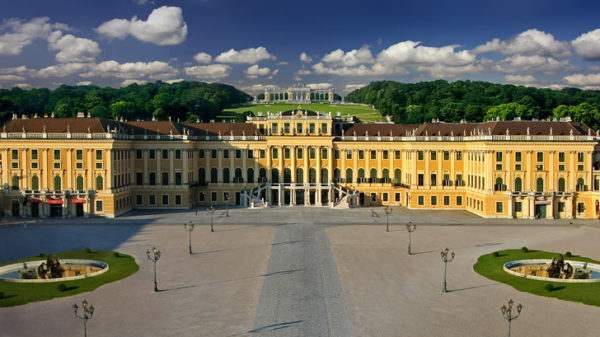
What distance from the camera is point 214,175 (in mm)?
78188

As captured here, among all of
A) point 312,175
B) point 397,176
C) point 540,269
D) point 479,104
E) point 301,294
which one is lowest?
point 540,269

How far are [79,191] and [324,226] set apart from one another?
29.6m

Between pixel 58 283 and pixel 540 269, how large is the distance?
108 ft

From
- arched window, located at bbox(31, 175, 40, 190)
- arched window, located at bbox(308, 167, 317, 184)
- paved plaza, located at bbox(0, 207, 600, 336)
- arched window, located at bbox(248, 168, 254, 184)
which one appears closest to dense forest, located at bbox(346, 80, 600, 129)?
arched window, located at bbox(308, 167, 317, 184)

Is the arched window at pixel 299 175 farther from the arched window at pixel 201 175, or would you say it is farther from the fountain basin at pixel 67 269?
the fountain basin at pixel 67 269

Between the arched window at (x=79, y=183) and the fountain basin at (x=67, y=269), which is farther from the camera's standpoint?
the arched window at (x=79, y=183)

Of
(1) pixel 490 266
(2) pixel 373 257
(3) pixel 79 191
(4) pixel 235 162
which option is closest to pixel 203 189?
(4) pixel 235 162

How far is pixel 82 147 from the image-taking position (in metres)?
66.1

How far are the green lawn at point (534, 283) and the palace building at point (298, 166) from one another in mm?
23455

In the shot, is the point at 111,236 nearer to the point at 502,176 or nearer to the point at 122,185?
the point at 122,185

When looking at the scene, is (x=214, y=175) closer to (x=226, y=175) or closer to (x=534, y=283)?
(x=226, y=175)

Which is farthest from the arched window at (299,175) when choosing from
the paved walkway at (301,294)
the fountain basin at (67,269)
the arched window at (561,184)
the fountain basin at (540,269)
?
the fountain basin at (540,269)

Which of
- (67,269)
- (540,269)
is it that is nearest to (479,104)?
(540,269)

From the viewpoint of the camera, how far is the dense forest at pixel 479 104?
10056 cm
